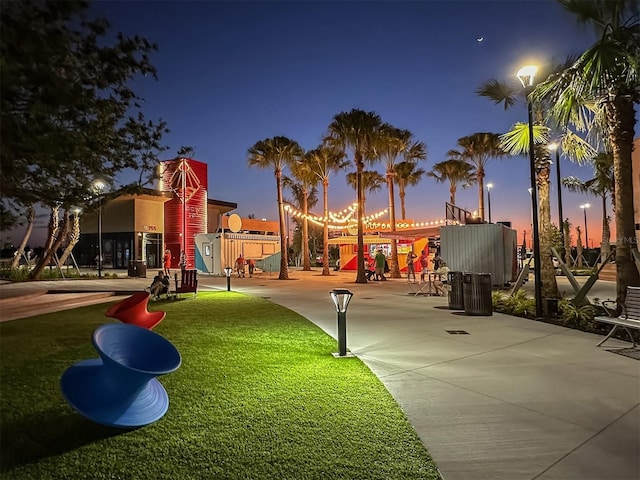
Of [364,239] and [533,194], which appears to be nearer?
[533,194]

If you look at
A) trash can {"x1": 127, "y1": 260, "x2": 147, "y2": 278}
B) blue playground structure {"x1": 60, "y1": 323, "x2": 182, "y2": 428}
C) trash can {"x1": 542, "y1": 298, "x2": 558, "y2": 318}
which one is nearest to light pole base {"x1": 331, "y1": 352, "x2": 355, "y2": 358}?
blue playground structure {"x1": 60, "y1": 323, "x2": 182, "y2": 428}

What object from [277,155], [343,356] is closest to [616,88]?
[343,356]

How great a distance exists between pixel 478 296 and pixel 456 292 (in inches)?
37.5

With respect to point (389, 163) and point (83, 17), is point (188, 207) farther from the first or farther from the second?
point (83, 17)

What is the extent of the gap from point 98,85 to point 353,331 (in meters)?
6.10

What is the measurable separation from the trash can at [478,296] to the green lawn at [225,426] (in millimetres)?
5532

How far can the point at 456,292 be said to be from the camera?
11125 millimetres

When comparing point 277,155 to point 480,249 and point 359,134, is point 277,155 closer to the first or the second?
point 359,134

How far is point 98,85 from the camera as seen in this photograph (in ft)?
12.3

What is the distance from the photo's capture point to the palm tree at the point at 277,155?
25000 millimetres

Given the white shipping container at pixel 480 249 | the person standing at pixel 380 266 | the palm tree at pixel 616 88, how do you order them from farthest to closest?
the person standing at pixel 380 266 < the white shipping container at pixel 480 249 < the palm tree at pixel 616 88

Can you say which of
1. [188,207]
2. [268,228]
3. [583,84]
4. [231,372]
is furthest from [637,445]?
[268,228]

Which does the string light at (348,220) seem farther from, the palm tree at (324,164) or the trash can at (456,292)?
the trash can at (456,292)

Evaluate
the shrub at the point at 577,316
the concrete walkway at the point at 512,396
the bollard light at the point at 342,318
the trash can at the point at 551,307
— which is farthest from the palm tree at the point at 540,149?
the bollard light at the point at 342,318
